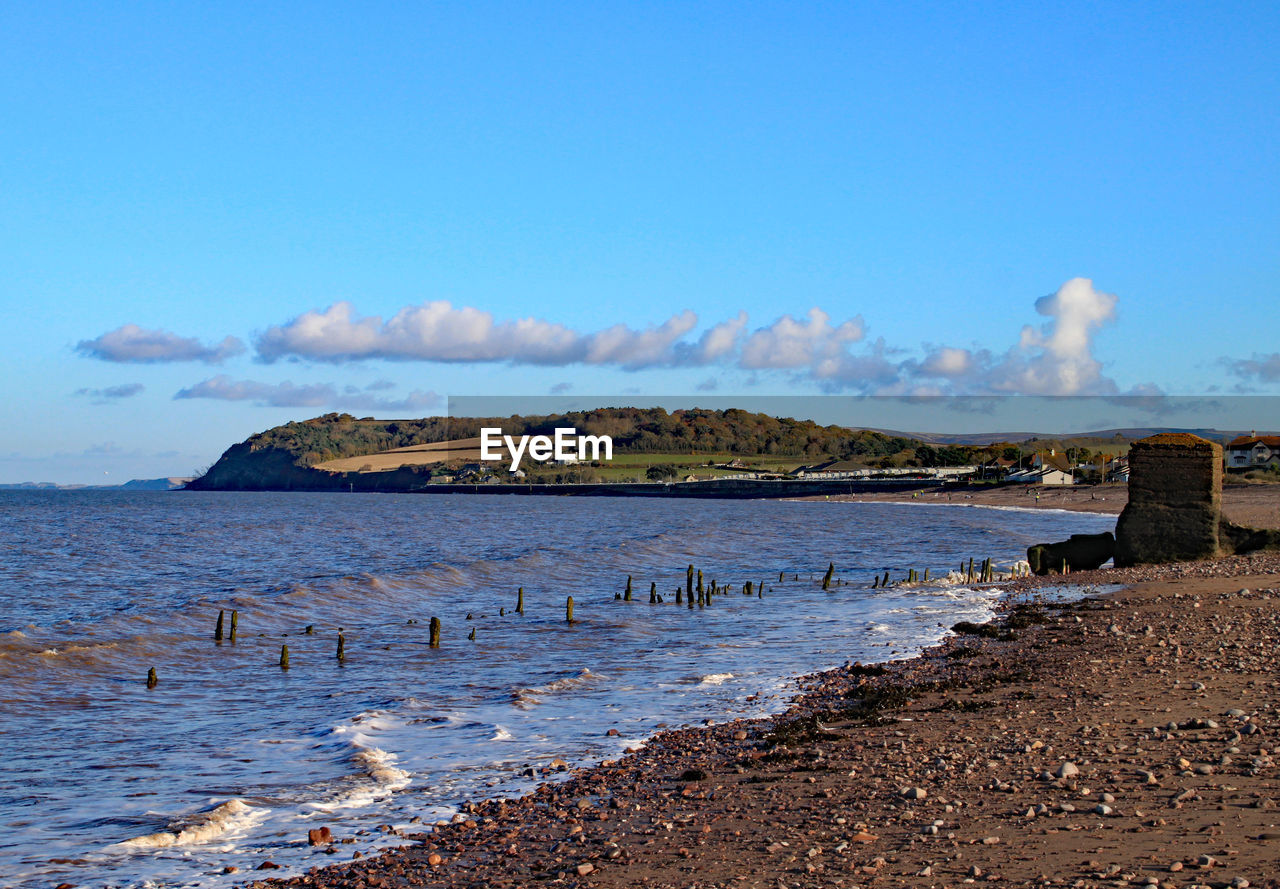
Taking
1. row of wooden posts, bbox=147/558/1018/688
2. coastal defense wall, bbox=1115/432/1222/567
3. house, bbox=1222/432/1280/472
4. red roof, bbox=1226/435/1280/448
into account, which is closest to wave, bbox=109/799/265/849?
row of wooden posts, bbox=147/558/1018/688

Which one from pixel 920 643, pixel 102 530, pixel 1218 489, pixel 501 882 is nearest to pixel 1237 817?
pixel 501 882

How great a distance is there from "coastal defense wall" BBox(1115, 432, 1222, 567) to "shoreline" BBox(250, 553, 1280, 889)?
59.2ft

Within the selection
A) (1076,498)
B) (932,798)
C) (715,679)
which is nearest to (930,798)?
(932,798)

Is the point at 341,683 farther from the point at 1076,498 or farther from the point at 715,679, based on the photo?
the point at 1076,498

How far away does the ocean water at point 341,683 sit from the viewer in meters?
10.9

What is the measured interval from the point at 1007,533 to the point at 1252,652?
181ft

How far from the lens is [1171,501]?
3416cm

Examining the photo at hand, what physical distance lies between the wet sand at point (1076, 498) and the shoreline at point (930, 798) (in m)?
53.3

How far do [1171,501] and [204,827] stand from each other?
107ft

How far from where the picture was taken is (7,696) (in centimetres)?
1841

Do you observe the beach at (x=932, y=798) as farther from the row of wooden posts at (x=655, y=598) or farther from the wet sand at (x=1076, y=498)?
the wet sand at (x=1076, y=498)

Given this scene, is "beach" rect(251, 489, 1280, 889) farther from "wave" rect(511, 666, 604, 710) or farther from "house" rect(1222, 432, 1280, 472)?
"house" rect(1222, 432, 1280, 472)

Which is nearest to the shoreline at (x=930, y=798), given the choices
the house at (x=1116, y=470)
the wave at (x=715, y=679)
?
the wave at (x=715, y=679)

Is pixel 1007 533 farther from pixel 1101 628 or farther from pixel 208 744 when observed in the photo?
pixel 208 744
